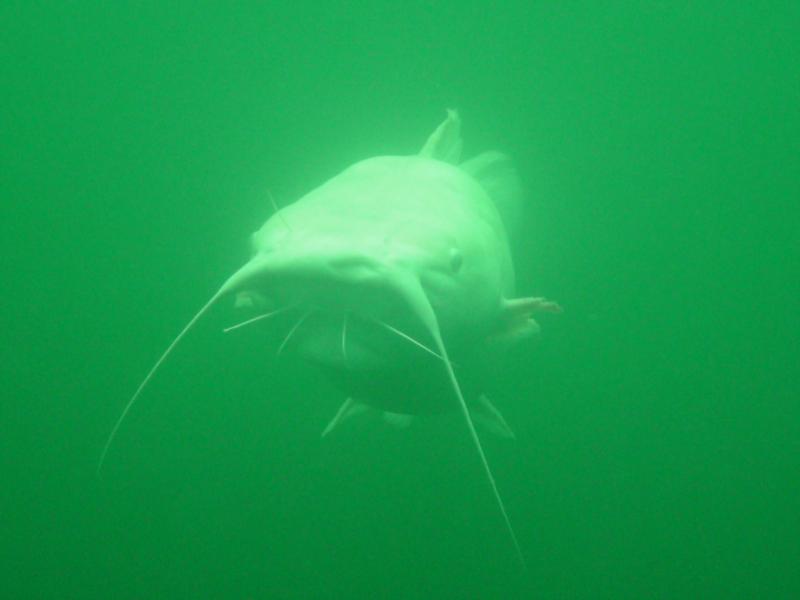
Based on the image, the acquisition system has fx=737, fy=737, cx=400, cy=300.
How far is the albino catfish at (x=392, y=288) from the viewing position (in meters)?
1.84

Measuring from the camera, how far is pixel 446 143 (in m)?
4.16

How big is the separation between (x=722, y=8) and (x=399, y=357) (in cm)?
1034

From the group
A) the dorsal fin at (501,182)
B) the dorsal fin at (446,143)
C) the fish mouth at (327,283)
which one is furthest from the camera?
the dorsal fin at (501,182)

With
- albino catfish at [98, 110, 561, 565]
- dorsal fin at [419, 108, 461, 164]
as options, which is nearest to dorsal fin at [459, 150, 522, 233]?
dorsal fin at [419, 108, 461, 164]

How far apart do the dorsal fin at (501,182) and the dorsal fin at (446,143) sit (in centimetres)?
28

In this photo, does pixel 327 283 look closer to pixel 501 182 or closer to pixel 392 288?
pixel 392 288

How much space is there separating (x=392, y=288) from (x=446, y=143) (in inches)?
98.9

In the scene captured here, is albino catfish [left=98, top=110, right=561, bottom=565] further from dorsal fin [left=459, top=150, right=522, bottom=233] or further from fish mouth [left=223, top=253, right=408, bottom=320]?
dorsal fin [left=459, top=150, right=522, bottom=233]

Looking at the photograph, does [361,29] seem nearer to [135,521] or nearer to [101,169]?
[101,169]

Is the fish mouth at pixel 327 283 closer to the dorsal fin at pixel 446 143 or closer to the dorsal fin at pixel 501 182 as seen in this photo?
the dorsal fin at pixel 446 143

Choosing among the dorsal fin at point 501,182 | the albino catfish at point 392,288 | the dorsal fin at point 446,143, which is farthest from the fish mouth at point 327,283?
the dorsal fin at point 501,182

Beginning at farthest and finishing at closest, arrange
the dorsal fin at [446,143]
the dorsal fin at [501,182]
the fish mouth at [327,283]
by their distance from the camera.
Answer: the dorsal fin at [501,182] < the dorsal fin at [446,143] < the fish mouth at [327,283]

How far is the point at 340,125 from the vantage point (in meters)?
7.98

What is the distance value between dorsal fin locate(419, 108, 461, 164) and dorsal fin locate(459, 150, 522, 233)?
0.28 metres
